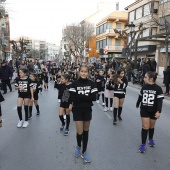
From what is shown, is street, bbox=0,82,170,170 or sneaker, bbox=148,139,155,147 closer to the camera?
street, bbox=0,82,170,170

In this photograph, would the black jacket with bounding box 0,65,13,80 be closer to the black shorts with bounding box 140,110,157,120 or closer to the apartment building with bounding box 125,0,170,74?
the black shorts with bounding box 140,110,157,120

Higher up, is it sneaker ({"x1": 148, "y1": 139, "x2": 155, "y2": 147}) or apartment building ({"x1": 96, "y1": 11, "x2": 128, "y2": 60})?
apartment building ({"x1": 96, "y1": 11, "x2": 128, "y2": 60})

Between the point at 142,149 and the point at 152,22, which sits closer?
the point at 142,149

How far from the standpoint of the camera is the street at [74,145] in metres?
3.79

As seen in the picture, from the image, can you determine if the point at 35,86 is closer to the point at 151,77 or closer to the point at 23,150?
the point at 23,150

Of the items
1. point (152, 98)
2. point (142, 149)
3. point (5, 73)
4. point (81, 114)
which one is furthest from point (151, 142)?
point (5, 73)

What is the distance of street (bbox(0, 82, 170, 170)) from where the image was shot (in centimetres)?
379

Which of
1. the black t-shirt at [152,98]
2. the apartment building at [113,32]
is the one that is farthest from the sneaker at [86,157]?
the apartment building at [113,32]

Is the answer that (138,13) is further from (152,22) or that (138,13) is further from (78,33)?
(78,33)

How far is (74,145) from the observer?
4.66m

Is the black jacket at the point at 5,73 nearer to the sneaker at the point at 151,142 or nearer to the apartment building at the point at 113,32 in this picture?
the sneaker at the point at 151,142

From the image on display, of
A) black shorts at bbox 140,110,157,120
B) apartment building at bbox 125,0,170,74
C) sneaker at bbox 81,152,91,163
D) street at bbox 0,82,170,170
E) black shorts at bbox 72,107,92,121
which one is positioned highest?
apartment building at bbox 125,0,170,74

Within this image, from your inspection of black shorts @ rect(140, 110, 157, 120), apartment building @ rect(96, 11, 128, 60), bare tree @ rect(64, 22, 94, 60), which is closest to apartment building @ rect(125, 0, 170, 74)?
apartment building @ rect(96, 11, 128, 60)

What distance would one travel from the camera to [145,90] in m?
4.36
